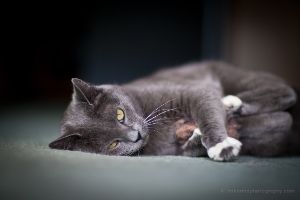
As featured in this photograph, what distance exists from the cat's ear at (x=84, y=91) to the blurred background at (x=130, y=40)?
197 cm

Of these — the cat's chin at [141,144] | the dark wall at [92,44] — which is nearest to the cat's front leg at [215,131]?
the cat's chin at [141,144]

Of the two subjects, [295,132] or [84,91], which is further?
[295,132]

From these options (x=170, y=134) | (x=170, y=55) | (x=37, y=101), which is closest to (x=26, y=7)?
(x=37, y=101)

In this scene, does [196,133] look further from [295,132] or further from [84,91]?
[295,132]

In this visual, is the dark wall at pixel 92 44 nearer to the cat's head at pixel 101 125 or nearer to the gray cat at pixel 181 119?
the gray cat at pixel 181 119

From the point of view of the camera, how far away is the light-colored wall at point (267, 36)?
329cm

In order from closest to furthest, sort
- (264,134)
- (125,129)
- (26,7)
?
(125,129) → (264,134) → (26,7)

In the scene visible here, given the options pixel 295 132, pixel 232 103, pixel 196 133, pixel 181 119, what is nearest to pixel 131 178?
pixel 196 133

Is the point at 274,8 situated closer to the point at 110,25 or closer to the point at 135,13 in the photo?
the point at 135,13

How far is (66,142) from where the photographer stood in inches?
52.8

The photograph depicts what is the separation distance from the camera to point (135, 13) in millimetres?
3705

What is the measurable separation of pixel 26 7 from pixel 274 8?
8.41ft

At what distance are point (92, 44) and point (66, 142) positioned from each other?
258 cm

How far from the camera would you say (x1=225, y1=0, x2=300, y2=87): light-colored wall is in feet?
10.8
